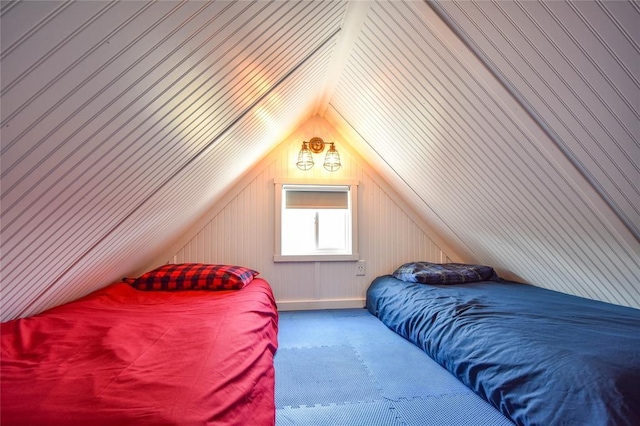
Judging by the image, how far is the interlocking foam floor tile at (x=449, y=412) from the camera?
51.6 inches

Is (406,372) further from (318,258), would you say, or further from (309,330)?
(318,258)

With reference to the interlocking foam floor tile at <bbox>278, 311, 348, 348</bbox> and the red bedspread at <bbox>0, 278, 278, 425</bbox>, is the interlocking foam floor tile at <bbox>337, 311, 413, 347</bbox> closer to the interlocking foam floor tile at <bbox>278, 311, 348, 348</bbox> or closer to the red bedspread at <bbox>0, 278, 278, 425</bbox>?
the interlocking foam floor tile at <bbox>278, 311, 348, 348</bbox>

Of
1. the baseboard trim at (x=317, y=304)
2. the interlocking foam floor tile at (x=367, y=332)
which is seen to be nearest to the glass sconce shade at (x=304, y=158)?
the baseboard trim at (x=317, y=304)

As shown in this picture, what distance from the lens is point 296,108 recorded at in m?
2.63

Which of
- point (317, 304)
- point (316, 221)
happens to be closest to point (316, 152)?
point (316, 221)

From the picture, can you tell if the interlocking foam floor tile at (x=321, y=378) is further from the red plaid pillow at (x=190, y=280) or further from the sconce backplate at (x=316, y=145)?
the sconce backplate at (x=316, y=145)

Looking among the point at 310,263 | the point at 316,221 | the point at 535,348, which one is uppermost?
the point at 316,221

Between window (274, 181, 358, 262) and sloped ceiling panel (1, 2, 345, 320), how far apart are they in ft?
3.94

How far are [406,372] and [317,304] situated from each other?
1.55 m

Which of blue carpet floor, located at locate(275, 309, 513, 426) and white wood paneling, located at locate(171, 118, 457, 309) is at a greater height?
white wood paneling, located at locate(171, 118, 457, 309)

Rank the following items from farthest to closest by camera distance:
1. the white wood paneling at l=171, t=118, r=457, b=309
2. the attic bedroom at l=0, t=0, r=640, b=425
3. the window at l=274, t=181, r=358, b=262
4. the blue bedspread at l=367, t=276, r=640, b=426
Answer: the window at l=274, t=181, r=358, b=262, the white wood paneling at l=171, t=118, r=457, b=309, the blue bedspread at l=367, t=276, r=640, b=426, the attic bedroom at l=0, t=0, r=640, b=425

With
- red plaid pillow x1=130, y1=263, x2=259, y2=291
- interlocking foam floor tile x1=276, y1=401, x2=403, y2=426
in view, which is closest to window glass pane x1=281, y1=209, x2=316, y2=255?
red plaid pillow x1=130, y1=263, x2=259, y2=291

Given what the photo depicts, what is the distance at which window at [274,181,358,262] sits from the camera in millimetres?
3213

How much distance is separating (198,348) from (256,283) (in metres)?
1.47
